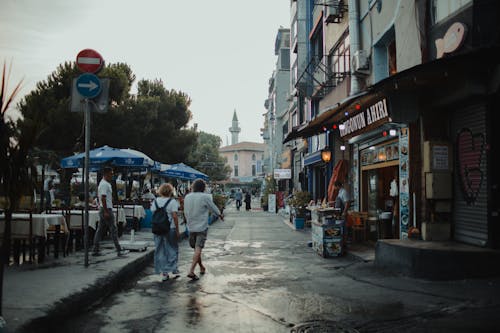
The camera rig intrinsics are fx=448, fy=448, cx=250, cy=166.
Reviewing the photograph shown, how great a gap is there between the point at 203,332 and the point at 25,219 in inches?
205

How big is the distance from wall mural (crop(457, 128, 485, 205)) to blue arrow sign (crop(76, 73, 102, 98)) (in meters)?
6.95

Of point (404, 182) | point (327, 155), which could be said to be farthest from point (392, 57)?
point (327, 155)

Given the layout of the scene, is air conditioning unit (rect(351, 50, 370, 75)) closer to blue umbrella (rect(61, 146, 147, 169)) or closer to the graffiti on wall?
the graffiti on wall

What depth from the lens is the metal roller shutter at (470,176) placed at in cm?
817

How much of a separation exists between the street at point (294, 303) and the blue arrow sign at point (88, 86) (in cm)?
338

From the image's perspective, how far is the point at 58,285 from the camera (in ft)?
20.6

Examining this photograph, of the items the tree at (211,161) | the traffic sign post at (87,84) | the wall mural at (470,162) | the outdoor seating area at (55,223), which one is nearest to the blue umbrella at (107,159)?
the outdoor seating area at (55,223)

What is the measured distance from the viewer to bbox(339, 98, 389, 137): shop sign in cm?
1045

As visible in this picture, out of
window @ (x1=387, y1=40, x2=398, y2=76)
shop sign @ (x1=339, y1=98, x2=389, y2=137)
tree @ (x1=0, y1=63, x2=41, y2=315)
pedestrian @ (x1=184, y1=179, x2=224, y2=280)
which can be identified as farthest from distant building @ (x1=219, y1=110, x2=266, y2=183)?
tree @ (x1=0, y1=63, x2=41, y2=315)

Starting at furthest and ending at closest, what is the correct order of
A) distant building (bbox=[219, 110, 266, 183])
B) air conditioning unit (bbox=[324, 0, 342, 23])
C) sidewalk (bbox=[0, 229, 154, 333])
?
distant building (bbox=[219, 110, 266, 183]) → air conditioning unit (bbox=[324, 0, 342, 23]) → sidewalk (bbox=[0, 229, 154, 333])

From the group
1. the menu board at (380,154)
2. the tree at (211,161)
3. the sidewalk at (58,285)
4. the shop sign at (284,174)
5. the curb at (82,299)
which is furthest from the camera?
the tree at (211,161)

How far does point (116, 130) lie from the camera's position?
2825 centimetres

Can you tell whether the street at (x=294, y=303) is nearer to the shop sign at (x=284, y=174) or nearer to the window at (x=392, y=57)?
the window at (x=392, y=57)

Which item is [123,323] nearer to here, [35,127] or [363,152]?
[35,127]
